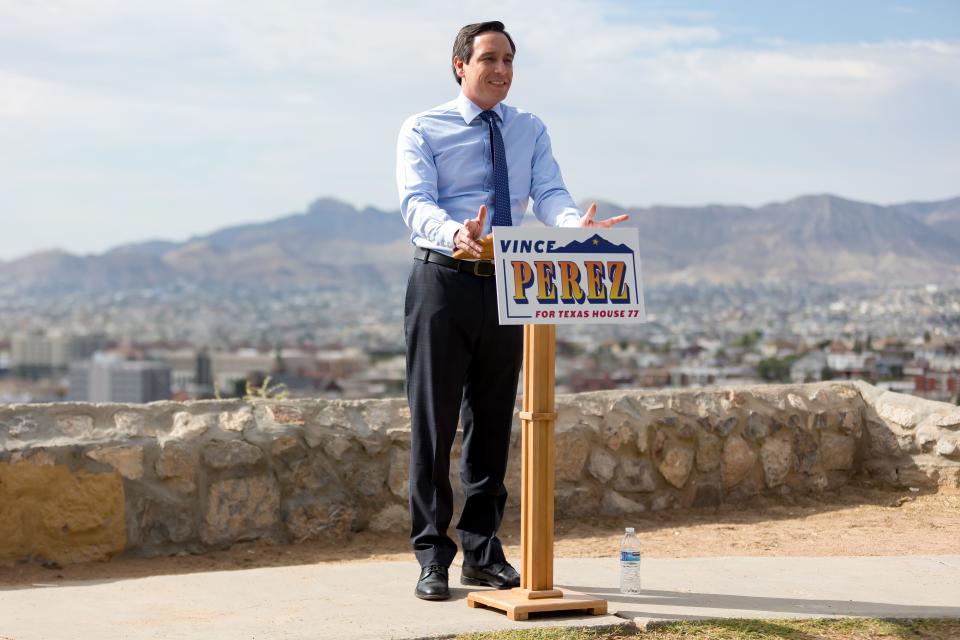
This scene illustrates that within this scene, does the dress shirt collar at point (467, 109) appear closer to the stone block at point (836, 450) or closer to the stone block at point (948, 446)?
the stone block at point (836, 450)

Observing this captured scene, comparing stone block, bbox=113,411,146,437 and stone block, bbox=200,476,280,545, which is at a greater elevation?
stone block, bbox=113,411,146,437

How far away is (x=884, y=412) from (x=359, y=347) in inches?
2116

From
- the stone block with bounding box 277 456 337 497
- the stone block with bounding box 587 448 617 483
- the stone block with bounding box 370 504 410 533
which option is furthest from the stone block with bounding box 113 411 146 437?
the stone block with bounding box 587 448 617 483

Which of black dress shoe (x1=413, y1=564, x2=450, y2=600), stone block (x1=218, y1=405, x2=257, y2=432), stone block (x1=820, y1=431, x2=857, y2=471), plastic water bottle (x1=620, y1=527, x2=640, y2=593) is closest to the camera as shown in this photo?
black dress shoe (x1=413, y1=564, x2=450, y2=600)

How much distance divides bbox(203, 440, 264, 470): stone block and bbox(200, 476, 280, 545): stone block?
0.24ft

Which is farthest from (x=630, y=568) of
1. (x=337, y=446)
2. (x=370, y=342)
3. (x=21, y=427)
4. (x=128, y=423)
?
(x=370, y=342)

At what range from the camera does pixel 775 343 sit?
2080cm

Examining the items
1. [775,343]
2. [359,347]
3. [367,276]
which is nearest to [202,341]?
[367,276]

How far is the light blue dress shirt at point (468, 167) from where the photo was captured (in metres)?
3.86

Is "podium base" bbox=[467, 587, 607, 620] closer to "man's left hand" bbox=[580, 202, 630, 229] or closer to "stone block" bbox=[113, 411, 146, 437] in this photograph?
"man's left hand" bbox=[580, 202, 630, 229]

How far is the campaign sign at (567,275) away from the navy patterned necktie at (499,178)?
448 millimetres

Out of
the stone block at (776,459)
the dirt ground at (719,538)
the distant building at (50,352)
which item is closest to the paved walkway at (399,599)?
the dirt ground at (719,538)

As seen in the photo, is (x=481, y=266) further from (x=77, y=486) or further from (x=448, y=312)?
(x=77, y=486)

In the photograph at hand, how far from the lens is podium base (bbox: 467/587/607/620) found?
3.67 metres
